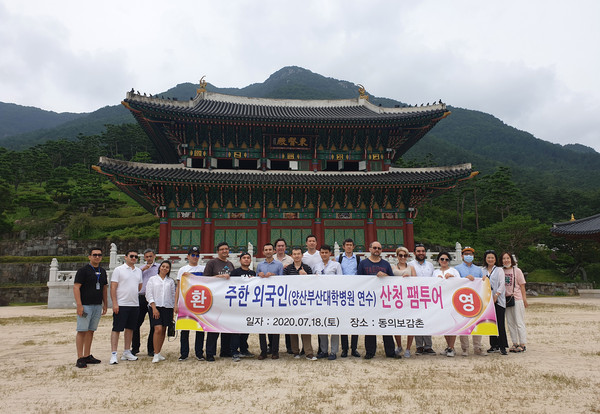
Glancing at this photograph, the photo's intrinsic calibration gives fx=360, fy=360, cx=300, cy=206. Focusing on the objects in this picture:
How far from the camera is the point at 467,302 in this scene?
7801 mm

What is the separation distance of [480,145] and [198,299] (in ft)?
368

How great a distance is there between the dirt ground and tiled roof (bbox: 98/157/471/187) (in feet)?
41.2

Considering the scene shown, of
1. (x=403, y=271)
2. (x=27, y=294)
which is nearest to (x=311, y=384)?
(x=403, y=271)

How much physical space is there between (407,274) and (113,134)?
74.3 meters

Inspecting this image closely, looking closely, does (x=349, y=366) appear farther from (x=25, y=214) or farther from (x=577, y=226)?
(x=25, y=214)

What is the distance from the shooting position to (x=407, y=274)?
7.71 m

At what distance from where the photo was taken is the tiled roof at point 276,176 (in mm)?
19594

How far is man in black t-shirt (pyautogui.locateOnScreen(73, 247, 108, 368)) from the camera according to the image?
6809 millimetres

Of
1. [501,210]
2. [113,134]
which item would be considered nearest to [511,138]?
[501,210]

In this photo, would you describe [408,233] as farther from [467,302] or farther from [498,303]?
[467,302]

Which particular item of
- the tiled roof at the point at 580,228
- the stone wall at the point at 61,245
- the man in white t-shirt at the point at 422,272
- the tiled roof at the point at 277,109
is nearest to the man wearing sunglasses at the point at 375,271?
the man in white t-shirt at the point at 422,272

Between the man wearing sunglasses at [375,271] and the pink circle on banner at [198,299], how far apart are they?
10.8 feet

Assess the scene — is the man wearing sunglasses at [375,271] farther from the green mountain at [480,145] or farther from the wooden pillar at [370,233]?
the green mountain at [480,145]

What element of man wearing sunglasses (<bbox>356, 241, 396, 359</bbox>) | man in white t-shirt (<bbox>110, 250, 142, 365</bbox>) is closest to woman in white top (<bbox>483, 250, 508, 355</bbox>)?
man wearing sunglasses (<bbox>356, 241, 396, 359</bbox>)
